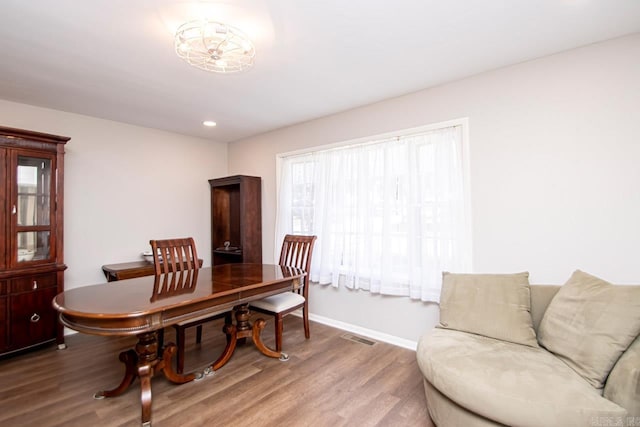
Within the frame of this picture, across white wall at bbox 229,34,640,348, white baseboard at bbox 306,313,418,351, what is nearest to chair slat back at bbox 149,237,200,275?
white baseboard at bbox 306,313,418,351

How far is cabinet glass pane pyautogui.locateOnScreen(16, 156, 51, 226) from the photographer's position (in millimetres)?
2824

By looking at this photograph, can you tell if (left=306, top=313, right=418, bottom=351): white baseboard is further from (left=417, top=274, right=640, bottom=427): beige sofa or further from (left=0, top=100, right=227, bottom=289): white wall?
(left=0, top=100, right=227, bottom=289): white wall

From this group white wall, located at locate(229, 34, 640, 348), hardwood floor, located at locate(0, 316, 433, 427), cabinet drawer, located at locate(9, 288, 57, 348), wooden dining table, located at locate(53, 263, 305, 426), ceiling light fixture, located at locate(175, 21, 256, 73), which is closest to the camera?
wooden dining table, located at locate(53, 263, 305, 426)

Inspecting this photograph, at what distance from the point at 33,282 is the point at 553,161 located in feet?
15.0

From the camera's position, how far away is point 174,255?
117 inches

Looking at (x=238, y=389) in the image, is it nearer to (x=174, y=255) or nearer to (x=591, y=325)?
(x=174, y=255)

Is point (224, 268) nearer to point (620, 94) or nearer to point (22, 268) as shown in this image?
point (22, 268)

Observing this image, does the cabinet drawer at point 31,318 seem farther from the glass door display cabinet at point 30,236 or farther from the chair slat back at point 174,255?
the chair slat back at point 174,255

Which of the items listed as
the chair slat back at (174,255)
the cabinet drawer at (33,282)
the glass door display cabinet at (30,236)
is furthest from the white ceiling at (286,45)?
the cabinet drawer at (33,282)

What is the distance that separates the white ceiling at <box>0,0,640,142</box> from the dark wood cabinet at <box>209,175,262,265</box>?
1.36m

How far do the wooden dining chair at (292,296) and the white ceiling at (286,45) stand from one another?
60.5 inches

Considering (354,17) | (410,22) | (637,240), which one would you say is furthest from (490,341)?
(354,17)

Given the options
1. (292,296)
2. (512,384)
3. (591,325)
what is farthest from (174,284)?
(591,325)

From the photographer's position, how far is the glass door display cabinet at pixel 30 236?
106 inches
